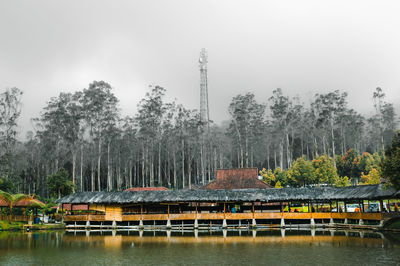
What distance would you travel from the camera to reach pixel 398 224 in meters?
28.7

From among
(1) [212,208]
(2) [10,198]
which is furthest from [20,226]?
(1) [212,208]

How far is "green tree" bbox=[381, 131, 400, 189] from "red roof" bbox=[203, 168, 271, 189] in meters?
18.8

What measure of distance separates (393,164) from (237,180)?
22.6 meters

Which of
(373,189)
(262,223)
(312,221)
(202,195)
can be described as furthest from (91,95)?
(373,189)

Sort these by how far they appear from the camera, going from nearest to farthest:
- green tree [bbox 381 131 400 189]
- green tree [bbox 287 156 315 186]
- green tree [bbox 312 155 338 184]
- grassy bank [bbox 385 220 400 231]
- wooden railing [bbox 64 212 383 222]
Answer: green tree [bbox 381 131 400 189], grassy bank [bbox 385 220 400 231], wooden railing [bbox 64 212 383 222], green tree [bbox 312 155 338 184], green tree [bbox 287 156 315 186]

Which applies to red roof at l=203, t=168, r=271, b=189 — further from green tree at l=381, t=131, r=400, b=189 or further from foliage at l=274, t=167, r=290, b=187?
green tree at l=381, t=131, r=400, b=189

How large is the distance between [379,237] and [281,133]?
149 feet

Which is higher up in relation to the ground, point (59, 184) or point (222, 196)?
point (59, 184)

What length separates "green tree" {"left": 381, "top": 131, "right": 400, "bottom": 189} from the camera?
26891 mm

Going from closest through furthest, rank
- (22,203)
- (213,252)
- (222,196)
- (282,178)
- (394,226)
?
(213,252) < (394,226) < (222,196) < (22,203) < (282,178)

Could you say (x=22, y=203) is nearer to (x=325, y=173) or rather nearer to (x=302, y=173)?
(x=302, y=173)

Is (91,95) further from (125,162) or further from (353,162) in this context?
(353,162)

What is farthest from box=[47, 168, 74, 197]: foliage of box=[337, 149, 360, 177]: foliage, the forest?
box=[337, 149, 360, 177]: foliage

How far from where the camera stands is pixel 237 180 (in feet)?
154
